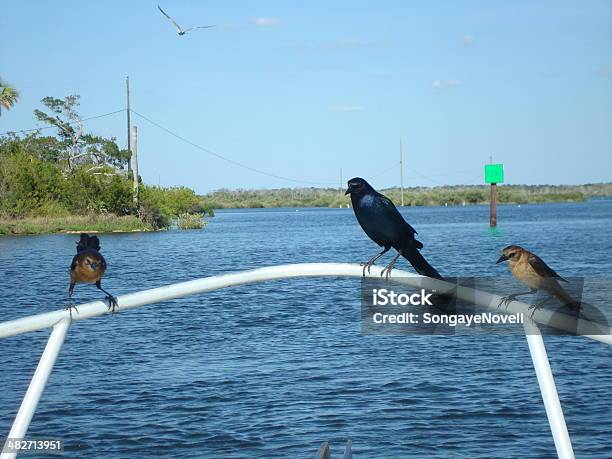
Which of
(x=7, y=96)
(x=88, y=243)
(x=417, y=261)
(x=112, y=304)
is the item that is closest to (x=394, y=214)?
(x=417, y=261)

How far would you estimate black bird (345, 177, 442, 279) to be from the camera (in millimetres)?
5754

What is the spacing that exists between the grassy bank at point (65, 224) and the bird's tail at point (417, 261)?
77.0 m

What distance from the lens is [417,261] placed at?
16.0 ft

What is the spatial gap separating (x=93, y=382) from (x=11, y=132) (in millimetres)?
99079

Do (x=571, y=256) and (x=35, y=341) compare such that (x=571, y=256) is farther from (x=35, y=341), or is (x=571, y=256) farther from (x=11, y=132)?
(x=11, y=132)

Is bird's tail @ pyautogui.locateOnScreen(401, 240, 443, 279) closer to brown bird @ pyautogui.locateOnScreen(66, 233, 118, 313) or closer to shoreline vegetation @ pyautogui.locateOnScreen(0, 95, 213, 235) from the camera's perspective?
brown bird @ pyautogui.locateOnScreen(66, 233, 118, 313)

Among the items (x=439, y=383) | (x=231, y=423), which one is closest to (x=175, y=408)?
(x=231, y=423)

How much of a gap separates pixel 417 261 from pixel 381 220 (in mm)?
1211

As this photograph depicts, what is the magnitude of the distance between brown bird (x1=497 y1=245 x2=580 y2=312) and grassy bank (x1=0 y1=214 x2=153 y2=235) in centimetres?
7848

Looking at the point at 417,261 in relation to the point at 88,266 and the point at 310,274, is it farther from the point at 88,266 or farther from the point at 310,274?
the point at 88,266

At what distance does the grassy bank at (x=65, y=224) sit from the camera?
81144mm

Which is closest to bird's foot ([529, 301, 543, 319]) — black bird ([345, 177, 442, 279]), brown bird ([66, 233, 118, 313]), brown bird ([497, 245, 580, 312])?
brown bird ([497, 245, 580, 312])

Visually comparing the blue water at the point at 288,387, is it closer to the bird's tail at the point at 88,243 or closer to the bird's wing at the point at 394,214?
the bird's wing at the point at 394,214

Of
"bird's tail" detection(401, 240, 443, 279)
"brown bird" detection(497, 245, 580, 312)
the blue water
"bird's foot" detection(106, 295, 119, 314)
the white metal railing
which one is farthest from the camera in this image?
the blue water
